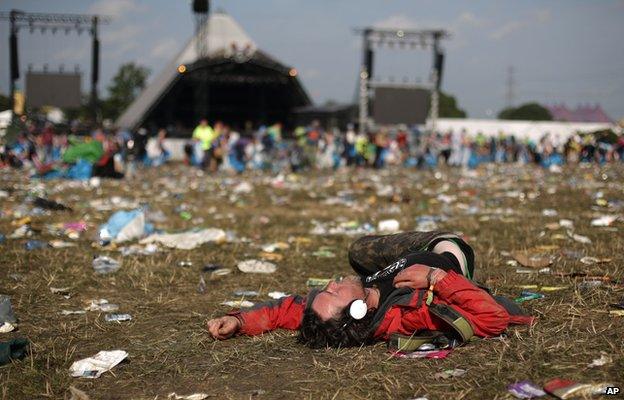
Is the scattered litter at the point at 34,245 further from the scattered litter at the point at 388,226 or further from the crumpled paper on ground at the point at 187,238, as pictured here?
the scattered litter at the point at 388,226

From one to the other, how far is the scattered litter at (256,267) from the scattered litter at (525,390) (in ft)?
9.62

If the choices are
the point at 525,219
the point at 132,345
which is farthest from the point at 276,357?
the point at 525,219

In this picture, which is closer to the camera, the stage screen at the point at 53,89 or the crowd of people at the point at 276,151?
the crowd of people at the point at 276,151

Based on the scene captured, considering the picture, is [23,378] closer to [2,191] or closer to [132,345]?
[132,345]

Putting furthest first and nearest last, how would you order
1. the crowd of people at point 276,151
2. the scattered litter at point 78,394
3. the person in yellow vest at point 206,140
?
the person in yellow vest at point 206,140
the crowd of people at point 276,151
the scattered litter at point 78,394

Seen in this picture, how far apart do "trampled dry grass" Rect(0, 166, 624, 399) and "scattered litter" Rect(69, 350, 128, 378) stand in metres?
0.05

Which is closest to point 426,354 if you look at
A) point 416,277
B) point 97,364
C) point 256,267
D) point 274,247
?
point 416,277

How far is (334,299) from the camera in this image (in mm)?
3326

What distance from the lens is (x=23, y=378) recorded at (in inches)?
118

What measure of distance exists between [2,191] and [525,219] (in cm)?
873

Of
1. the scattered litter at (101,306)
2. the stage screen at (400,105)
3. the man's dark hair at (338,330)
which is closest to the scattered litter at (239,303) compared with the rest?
the scattered litter at (101,306)

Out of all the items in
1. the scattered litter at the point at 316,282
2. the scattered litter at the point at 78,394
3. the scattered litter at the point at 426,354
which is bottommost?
the scattered litter at the point at 316,282

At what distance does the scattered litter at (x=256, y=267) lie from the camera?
5.42m

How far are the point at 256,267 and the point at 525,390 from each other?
314cm
